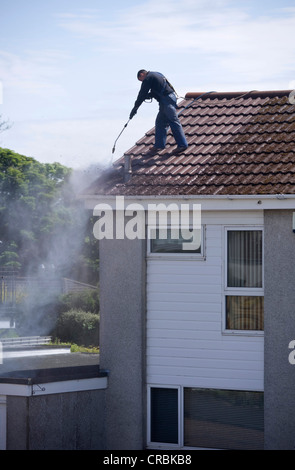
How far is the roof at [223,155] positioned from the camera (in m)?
11.2

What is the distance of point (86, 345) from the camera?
27.1 m

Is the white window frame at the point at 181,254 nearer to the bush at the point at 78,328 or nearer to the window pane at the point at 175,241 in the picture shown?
the window pane at the point at 175,241

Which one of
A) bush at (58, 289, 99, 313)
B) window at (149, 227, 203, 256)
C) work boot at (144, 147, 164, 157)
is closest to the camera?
window at (149, 227, 203, 256)

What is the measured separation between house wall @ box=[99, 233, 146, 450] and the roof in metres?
0.99

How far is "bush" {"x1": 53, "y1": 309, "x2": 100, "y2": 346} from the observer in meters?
27.3

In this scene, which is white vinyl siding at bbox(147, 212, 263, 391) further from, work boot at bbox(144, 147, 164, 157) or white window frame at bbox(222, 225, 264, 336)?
work boot at bbox(144, 147, 164, 157)

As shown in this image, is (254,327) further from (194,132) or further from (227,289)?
(194,132)

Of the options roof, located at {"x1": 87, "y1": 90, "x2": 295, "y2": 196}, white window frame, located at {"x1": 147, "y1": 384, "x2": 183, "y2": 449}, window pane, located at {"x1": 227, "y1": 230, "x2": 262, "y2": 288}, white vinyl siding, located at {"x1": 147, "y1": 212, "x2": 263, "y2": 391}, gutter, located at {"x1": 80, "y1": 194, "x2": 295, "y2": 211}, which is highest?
roof, located at {"x1": 87, "y1": 90, "x2": 295, "y2": 196}

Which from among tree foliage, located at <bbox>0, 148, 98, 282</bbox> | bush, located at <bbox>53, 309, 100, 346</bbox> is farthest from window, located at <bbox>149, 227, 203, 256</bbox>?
tree foliage, located at <bbox>0, 148, 98, 282</bbox>

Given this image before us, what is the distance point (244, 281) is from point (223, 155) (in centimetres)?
211

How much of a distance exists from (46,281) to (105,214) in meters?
21.8

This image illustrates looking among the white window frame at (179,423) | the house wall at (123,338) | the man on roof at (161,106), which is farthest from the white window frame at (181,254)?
the white window frame at (179,423)

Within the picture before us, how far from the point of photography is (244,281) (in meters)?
11.2

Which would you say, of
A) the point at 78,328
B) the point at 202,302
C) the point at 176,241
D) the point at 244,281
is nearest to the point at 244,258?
the point at 244,281
